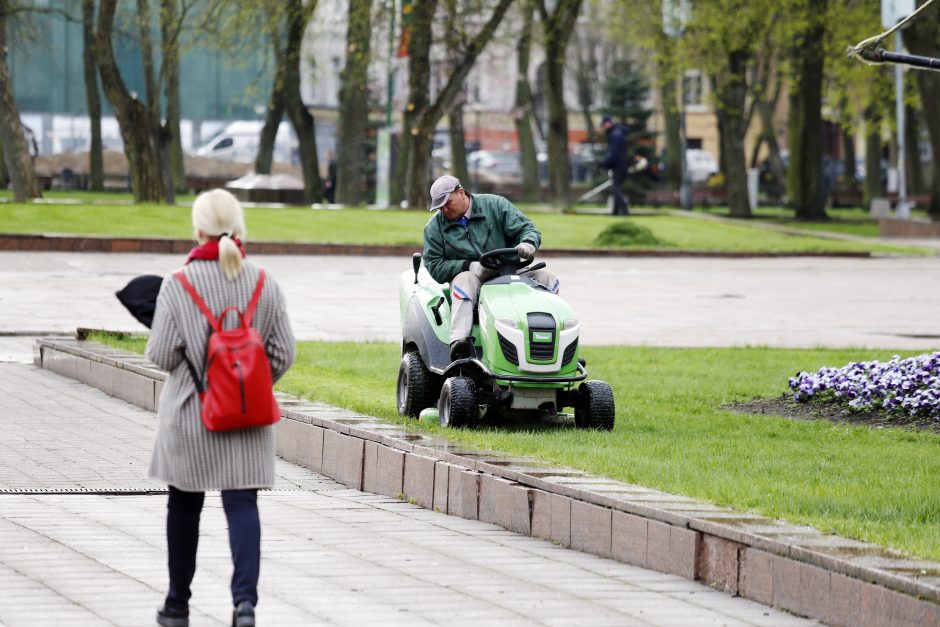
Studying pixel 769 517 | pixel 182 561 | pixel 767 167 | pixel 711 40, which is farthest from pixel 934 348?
pixel 767 167

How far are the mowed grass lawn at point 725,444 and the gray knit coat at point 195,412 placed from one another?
2.18 m

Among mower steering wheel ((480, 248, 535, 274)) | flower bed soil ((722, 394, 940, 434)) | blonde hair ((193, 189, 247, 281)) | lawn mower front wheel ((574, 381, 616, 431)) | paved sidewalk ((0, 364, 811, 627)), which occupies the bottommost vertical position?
paved sidewalk ((0, 364, 811, 627))

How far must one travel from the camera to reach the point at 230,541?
5770 millimetres

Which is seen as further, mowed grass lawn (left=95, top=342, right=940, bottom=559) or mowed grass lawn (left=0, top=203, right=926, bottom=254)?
mowed grass lawn (left=0, top=203, right=926, bottom=254)

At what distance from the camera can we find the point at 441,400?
9.98 m

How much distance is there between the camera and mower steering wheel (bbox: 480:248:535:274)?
994 centimetres

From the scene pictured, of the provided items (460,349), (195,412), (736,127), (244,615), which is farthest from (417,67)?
(244,615)

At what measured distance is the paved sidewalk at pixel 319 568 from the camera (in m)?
6.11

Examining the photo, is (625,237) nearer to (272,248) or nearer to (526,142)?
(272,248)

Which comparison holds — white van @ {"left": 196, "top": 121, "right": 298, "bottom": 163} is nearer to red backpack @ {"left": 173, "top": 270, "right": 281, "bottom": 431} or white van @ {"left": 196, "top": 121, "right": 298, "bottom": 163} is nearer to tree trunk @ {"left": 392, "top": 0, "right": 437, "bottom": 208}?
tree trunk @ {"left": 392, "top": 0, "right": 437, "bottom": 208}

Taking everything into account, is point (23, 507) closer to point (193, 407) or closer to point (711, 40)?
point (193, 407)

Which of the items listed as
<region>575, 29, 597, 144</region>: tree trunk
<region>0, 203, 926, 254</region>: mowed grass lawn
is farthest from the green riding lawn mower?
<region>575, 29, 597, 144</region>: tree trunk

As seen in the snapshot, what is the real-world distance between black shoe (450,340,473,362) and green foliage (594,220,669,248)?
71.1 feet

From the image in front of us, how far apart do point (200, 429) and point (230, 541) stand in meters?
0.37
